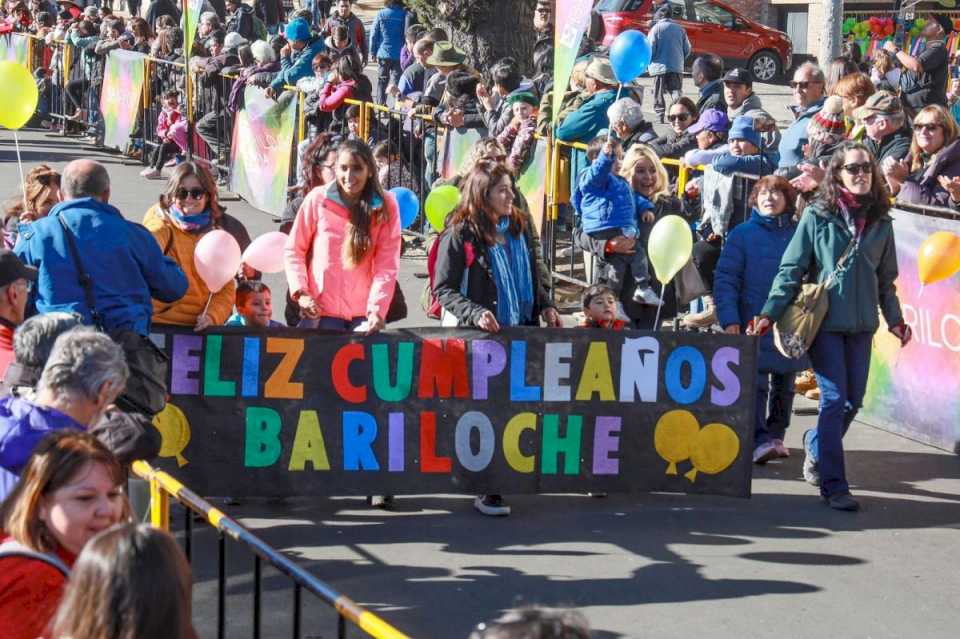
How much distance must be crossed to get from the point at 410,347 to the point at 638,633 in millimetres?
2079

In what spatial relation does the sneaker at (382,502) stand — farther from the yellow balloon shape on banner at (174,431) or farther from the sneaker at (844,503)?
the sneaker at (844,503)

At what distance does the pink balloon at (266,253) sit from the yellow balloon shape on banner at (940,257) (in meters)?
3.51

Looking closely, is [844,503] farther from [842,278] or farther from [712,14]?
[712,14]

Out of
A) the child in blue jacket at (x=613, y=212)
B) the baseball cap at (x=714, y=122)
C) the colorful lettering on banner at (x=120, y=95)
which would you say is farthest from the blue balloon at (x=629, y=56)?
the colorful lettering on banner at (x=120, y=95)

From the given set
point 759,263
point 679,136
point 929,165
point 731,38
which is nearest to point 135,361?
point 759,263

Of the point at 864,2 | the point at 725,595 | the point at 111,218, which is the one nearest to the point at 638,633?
the point at 725,595

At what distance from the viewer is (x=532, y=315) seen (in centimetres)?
814

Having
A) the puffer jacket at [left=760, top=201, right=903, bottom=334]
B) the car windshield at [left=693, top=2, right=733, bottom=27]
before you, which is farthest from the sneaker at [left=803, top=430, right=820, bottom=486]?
the car windshield at [left=693, top=2, right=733, bottom=27]

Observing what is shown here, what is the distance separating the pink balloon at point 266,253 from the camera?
840cm

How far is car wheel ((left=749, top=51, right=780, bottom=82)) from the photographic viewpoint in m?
30.1

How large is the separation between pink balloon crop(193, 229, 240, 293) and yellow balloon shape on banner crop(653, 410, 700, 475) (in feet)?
7.42

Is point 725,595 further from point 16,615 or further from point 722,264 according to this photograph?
point 16,615

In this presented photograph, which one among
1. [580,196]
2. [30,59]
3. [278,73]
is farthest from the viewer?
[30,59]

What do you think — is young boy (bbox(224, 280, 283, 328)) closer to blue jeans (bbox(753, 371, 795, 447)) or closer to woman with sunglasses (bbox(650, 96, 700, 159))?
blue jeans (bbox(753, 371, 795, 447))
